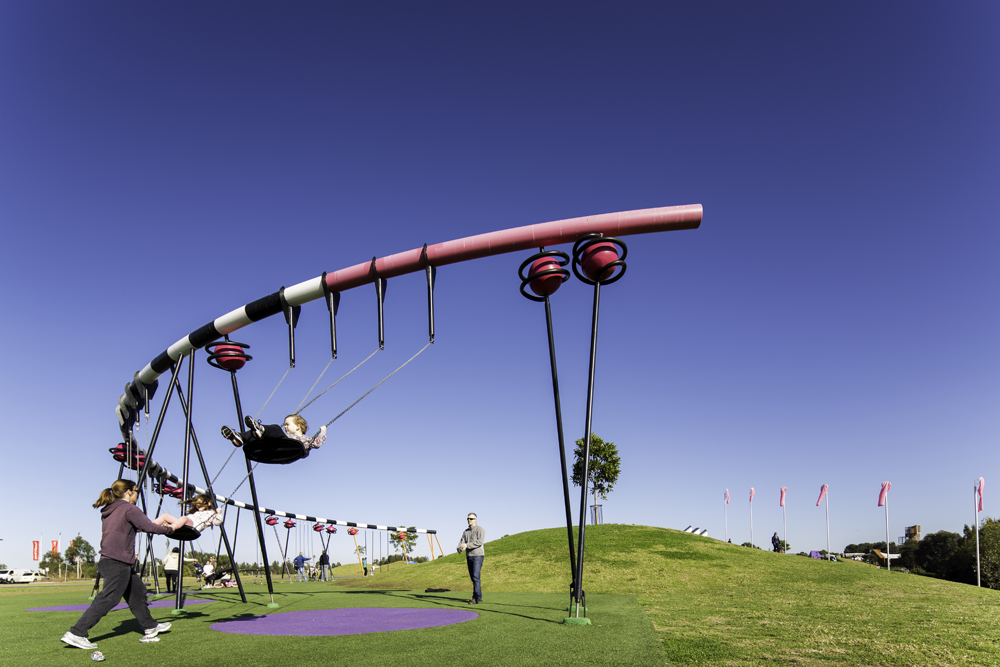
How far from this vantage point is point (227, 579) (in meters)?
21.1

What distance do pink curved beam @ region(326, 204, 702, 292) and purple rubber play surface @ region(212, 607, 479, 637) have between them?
5.05 meters

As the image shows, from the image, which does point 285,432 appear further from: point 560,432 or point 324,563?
point 324,563

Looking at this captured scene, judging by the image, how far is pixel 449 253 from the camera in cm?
891

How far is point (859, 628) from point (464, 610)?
606cm

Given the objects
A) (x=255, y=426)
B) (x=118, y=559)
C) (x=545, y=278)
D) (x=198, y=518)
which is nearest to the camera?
(x=118, y=559)

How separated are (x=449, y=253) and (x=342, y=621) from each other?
575cm

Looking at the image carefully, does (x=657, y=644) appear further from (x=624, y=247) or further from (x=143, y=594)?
(x=143, y=594)

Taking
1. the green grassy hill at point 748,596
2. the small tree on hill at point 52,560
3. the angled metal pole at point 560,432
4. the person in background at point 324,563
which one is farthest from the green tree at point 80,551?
the angled metal pole at point 560,432

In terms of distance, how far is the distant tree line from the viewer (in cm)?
4044

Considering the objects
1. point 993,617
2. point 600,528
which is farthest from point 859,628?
point 600,528

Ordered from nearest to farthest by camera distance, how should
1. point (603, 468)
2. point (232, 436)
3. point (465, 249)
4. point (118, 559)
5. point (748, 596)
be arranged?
point (118, 559)
point (232, 436)
point (465, 249)
point (748, 596)
point (603, 468)

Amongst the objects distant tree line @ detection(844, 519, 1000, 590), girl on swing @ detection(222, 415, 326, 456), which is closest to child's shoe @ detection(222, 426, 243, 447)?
girl on swing @ detection(222, 415, 326, 456)

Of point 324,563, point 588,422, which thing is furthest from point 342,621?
point 324,563

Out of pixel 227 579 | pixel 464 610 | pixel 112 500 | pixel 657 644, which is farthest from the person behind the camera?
pixel 227 579
